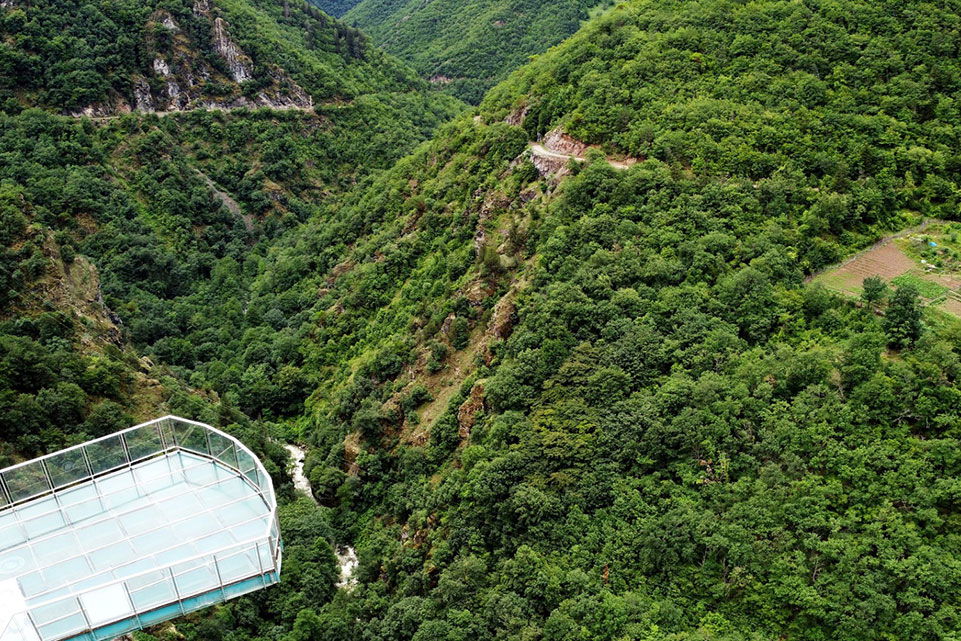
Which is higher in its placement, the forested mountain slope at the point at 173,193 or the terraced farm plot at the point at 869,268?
the forested mountain slope at the point at 173,193

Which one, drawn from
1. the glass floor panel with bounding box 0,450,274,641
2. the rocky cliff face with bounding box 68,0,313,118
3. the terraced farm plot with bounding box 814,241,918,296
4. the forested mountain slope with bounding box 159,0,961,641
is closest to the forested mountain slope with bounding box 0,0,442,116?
the rocky cliff face with bounding box 68,0,313,118

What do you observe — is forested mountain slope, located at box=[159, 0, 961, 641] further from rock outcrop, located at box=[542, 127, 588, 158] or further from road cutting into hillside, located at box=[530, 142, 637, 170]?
road cutting into hillside, located at box=[530, 142, 637, 170]

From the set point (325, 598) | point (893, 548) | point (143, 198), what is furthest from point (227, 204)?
point (893, 548)

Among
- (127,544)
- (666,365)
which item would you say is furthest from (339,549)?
(127,544)

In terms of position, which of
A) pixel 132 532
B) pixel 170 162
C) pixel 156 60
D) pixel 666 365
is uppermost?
pixel 156 60

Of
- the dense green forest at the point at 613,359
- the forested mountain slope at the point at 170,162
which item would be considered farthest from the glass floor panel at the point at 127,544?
the forested mountain slope at the point at 170,162

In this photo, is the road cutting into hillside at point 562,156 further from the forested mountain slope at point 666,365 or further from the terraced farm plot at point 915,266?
the terraced farm plot at point 915,266

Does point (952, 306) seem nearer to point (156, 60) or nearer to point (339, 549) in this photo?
point (339, 549)
